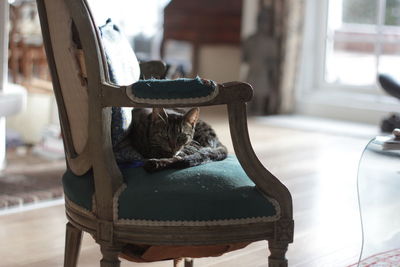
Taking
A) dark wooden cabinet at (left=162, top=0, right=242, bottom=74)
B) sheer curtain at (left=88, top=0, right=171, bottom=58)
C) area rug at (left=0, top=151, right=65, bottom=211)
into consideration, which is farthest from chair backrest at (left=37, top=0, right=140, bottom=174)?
sheer curtain at (left=88, top=0, right=171, bottom=58)

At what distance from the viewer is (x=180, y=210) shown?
1746 mm

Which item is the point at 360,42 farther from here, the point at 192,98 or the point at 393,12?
the point at 192,98

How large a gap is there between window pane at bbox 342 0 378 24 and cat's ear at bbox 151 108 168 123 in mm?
4530

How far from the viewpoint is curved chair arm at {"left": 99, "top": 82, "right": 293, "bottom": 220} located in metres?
1.75

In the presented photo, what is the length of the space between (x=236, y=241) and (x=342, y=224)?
1.49 meters

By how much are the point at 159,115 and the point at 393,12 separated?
451cm

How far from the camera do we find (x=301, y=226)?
3.12m

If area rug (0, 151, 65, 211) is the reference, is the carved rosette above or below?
above

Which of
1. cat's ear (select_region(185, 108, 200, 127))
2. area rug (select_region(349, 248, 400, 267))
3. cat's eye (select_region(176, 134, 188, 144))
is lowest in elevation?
area rug (select_region(349, 248, 400, 267))

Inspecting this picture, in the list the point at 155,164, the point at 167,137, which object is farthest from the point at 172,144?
the point at 155,164

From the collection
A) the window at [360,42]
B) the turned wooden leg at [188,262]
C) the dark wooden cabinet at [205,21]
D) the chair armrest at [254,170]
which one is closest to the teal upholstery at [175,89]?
the chair armrest at [254,170]

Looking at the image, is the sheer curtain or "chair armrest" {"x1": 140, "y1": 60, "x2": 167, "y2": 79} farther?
the sheer curtain

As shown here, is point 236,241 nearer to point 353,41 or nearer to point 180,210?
point 180,210

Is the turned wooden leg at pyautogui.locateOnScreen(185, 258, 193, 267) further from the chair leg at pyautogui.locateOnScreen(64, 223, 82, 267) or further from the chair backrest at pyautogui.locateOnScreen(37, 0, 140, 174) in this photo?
the chair backrest at pyautogui.locateOnScreen(37, 0, 140, 174)
